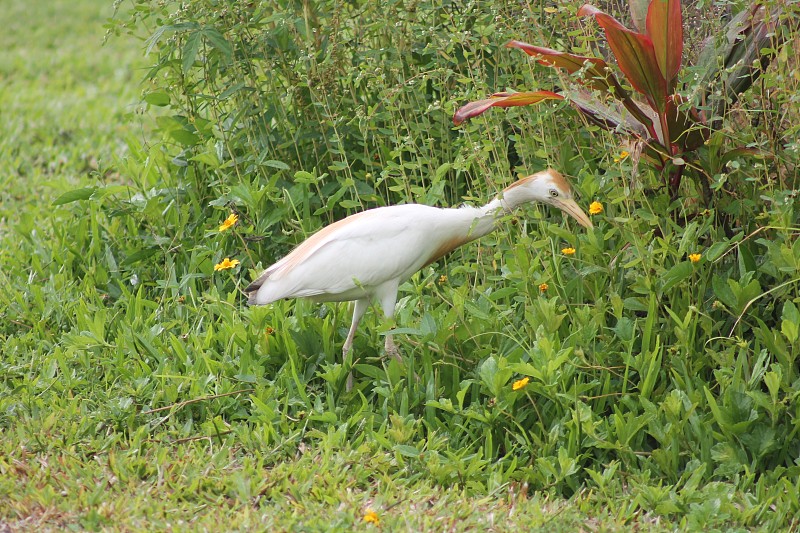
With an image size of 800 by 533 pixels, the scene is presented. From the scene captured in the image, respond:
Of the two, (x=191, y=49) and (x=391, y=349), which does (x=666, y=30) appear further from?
(x=191, y=49)

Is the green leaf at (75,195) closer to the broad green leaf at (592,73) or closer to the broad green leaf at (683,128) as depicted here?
the broad green leaf at (592,73)

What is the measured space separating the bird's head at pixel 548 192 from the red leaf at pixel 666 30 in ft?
1.78

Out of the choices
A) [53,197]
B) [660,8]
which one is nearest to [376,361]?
[660,8]

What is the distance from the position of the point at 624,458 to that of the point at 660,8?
151 cm

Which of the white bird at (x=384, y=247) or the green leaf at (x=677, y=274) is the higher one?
the white bird at (x=384, y=247)

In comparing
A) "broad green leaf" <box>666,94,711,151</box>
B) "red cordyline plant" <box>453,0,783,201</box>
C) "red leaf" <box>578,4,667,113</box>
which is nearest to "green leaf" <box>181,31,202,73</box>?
"red cordyline plant" <box>453,0,783,201</box>

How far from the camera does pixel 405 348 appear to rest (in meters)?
3.74

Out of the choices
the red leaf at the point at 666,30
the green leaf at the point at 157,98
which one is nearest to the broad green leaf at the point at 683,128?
the red leaf at the point at 666,30

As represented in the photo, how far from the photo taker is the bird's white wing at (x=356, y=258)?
3486 millimetres

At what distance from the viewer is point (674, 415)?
10.7 ft

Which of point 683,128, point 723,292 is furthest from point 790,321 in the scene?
point 683,128

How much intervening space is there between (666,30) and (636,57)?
13 cm

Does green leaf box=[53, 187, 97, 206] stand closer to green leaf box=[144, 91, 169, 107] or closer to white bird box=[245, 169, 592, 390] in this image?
green leaf box=[144, 91, 169, 107]

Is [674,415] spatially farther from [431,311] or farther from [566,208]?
[431,311]
